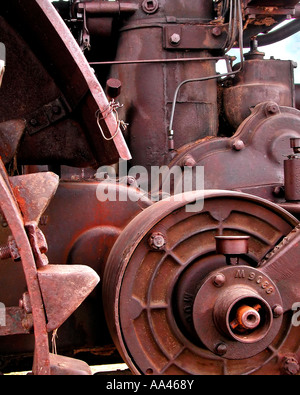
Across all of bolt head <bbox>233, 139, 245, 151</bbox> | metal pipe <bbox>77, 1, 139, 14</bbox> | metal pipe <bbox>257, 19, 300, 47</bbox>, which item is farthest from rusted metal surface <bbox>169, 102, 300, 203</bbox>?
metal pipe <bbox>257, 19, 300, 47</bbox>

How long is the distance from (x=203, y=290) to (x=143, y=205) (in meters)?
0.60

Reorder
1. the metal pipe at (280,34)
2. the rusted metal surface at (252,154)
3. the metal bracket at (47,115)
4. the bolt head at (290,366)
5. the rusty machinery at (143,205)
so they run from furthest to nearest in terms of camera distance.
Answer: the metal pipe at (280,34)
the rusted metal surface at (252,154)
the metal bracket at (47,115)
the bolt head at (290,366)
the rusty machinery at (143,205)

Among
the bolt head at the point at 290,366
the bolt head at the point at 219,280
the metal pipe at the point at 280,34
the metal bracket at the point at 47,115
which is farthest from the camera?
the metal pipe at the point at 280,34

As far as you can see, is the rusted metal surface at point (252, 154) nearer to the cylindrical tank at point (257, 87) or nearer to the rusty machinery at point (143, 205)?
the rusty machinery at point (143, 205)

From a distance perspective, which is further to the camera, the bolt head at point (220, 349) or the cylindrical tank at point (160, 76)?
the cylindrical tank at point (160, 76)

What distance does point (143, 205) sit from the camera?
2539mm

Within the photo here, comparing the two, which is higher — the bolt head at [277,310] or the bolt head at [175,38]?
the bolt head at [175,38]

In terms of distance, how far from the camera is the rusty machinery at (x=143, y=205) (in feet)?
6.47

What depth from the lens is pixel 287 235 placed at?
2.34 meters

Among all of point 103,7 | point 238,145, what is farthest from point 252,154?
point 103,7

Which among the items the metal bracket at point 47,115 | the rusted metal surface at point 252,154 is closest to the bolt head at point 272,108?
the rusted metal surface at point 252,154

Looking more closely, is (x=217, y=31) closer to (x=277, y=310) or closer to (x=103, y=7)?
(x=103, y=7)

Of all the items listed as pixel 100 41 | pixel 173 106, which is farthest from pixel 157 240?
pixel 100 41
